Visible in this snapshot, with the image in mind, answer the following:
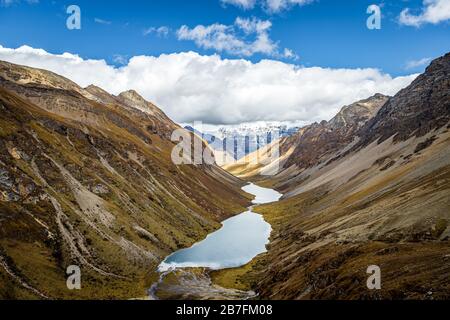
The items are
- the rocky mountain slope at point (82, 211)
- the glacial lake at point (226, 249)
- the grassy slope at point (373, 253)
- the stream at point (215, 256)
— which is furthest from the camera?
the glacial lake at point (226, 249)

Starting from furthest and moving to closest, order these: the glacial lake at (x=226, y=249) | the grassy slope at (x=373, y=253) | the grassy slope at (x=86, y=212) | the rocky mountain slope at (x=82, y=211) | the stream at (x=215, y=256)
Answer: the glacial lake at (x=226, y=249)
the stream at (x=215, y=256)
the grassy slope at (x=86, y=212)
the rocky mountain slope at (x=82, y=211)
the grassy slope at (x=373, y=253)

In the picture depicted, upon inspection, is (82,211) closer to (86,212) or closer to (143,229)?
(86,212)

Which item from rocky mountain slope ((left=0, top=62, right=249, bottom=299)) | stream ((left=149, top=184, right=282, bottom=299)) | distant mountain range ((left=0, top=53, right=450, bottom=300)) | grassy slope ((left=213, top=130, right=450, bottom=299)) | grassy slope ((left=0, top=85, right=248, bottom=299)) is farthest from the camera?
stream ((left=149, top=184, right=282, bottom=299))

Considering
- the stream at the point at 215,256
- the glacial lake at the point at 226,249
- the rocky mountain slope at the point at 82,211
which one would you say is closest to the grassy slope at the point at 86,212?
the rocky mountain slope at the point at 82,211

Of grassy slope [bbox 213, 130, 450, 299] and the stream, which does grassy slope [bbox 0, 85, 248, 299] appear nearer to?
the stream

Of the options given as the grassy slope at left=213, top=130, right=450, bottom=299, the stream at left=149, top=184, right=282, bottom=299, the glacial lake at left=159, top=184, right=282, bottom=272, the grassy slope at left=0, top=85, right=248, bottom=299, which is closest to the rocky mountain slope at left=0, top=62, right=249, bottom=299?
the grassy slope at left=0, top=85, right=248, bottom=299

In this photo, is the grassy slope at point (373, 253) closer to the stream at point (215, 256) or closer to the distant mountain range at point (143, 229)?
the distant mountain range at point (143, 229)

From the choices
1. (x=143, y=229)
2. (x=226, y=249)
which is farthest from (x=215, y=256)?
(x=143, y=229)
